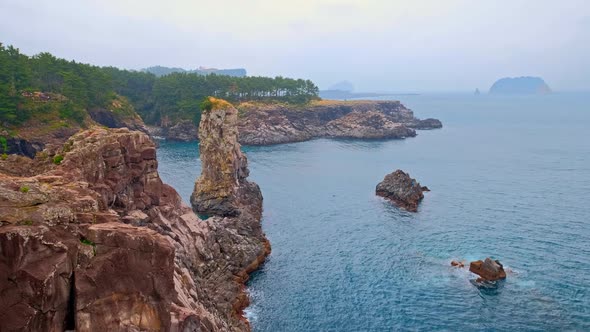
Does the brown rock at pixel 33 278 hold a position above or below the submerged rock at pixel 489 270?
above

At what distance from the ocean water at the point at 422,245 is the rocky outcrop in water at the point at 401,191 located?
2465 millimetres

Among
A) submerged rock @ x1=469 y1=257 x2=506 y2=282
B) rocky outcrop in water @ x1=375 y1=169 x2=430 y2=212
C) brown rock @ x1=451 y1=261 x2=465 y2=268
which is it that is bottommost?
brown rock @ x1=451 y1=261 x2=465 y2=268

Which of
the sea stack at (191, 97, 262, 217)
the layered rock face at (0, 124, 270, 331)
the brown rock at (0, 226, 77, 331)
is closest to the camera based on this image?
the brown rock at (0, 226, 77, 331)

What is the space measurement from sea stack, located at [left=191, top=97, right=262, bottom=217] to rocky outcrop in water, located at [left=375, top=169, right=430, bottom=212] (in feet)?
104

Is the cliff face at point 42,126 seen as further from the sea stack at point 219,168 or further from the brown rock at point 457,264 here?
the brown rock at point 457,264

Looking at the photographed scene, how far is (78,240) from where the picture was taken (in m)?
28.4

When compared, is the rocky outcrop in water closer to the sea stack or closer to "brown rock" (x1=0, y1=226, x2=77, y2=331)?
the sea stack

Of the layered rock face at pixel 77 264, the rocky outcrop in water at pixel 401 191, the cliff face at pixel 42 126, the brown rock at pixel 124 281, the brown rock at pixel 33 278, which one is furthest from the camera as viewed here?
the rocky outcrop in water at pixel 401 191

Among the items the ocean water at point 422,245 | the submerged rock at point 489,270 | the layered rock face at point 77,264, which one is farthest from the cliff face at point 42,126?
the submerged rock at point 489,270

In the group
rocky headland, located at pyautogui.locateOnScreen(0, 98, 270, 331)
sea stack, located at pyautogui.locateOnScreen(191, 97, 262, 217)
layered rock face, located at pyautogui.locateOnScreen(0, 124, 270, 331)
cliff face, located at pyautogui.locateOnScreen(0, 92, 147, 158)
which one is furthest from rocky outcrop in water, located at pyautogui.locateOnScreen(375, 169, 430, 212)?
cliff face, located at pyautogui.locateOnScreen(0, 92, 147, 158)

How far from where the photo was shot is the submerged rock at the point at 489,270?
62.8 m

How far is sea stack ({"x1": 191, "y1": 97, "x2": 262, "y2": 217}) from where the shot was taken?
285 feet

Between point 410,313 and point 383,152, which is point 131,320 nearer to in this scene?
point 410,313

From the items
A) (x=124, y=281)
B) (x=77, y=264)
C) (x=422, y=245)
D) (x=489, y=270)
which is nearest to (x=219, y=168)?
(x=422, y=245)
